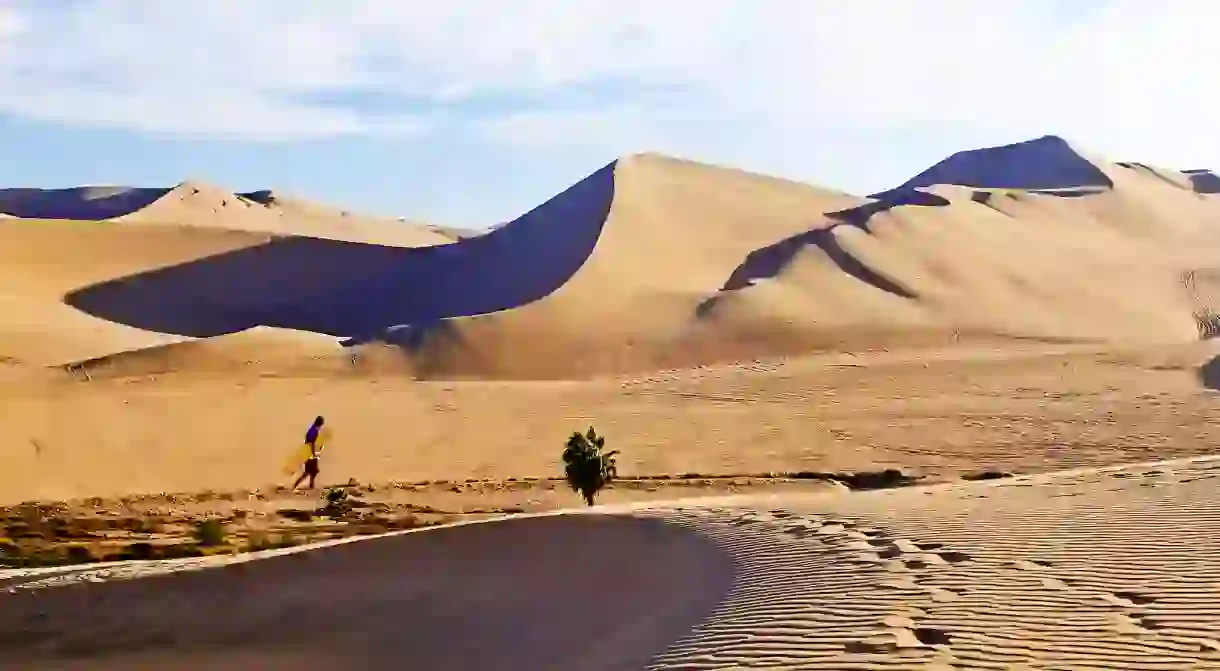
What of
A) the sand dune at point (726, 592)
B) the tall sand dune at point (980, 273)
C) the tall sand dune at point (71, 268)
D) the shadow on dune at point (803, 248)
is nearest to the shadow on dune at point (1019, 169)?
the tall sand dune at point (980, 273)

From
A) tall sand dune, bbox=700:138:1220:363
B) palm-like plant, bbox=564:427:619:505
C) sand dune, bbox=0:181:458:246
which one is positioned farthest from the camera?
sand dune, bbox=0:181:458:246

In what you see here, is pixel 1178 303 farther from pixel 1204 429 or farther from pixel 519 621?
pixel 519 621

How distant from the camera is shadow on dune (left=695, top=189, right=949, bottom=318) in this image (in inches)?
1469

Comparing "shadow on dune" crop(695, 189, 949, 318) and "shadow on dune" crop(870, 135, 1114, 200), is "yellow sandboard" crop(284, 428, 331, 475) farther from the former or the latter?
"shadow on dune" crop(870, 135, 1114, 200)

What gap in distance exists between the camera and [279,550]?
11844 millimetres

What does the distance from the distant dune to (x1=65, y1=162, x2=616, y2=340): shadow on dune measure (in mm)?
128

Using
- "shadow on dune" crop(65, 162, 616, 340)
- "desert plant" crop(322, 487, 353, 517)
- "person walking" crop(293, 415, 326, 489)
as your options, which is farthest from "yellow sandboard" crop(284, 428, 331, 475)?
"shadow on dune" crop(65, 162, 616, 340)

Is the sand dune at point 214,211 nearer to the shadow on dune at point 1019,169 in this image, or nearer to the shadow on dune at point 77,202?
the shadow on dune at point 77,202

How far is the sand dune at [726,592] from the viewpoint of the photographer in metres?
6.06

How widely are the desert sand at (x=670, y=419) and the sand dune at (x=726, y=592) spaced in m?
0.04

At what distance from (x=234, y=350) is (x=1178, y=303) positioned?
1100 inches

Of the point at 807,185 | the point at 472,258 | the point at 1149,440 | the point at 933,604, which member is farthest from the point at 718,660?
the point at 807,185

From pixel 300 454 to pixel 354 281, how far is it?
33106 mm

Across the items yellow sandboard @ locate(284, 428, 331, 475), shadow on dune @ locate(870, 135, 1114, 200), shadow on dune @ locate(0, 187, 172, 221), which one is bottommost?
yellow sandboard @ locate(284, 428, 331, 475)
